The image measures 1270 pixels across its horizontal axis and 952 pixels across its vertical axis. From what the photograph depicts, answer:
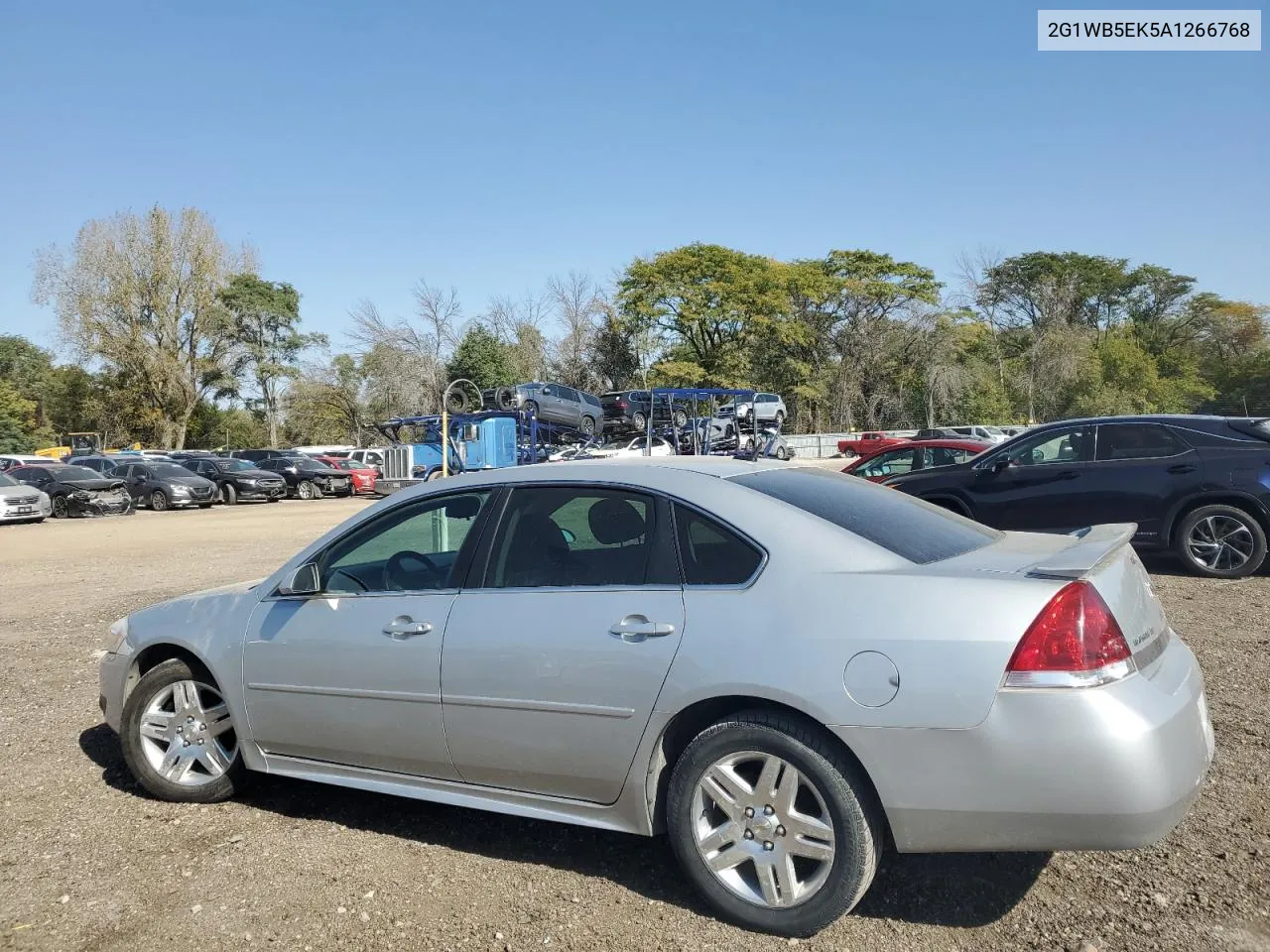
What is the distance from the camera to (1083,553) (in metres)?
3.09

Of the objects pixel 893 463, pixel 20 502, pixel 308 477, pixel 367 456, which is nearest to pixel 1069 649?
pixel 893 463

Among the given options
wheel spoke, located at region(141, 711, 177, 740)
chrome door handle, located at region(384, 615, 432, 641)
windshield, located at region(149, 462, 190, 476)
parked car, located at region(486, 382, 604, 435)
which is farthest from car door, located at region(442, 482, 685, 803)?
windshield, located at region(149, 462, 190, 476)

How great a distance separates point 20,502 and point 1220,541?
992 inches

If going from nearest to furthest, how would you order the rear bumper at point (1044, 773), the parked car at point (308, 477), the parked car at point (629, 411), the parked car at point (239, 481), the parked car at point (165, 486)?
the rear bumper at point (1044, 773) < the parked car at point (629, 411) < the parked car at point (165, 486) < the parked car at point (239, 481) < the parked car at point (308, 477)

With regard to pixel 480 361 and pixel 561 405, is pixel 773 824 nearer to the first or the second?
pixel 561 405

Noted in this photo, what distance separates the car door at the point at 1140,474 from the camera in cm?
872

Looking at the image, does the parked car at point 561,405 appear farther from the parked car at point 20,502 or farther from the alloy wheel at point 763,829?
the alloy wheel at point 763,829

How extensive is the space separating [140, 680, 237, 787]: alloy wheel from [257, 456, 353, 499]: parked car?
100 feet

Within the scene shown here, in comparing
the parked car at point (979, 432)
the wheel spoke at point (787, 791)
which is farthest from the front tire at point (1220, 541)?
the parked car at point (979, 432)

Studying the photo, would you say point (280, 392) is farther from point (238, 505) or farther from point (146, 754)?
point (146, 754)

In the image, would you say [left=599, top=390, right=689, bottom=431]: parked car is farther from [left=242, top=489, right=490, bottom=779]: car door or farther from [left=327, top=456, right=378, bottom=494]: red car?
[left=242, top=489, right=490, bottom=779]: car door

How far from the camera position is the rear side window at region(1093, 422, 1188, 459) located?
8875 millimetres

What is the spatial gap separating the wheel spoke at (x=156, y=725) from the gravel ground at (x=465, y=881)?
310 mm

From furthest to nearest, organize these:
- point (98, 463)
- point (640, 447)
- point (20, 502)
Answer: point (98, 463) < point (640, 447) < point (20, 502)
